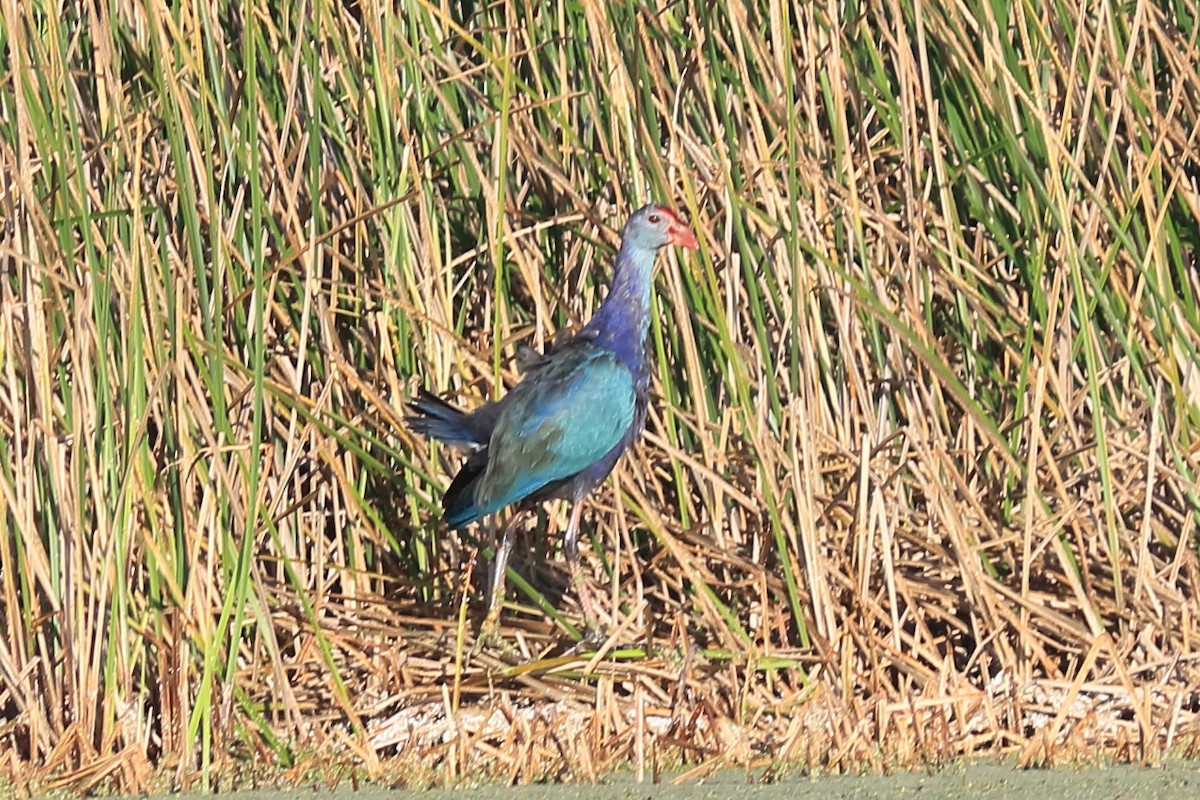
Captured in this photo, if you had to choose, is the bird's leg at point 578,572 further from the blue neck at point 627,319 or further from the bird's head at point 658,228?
the bird's head at point 658,228

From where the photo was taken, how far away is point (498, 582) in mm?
3488

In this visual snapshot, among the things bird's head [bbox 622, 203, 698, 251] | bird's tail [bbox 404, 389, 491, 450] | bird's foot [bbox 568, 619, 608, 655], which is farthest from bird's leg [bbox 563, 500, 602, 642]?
bird's head [bbox 622, 203, 698, 251]

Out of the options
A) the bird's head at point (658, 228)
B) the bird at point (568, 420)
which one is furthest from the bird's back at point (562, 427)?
the bird's head at point (658, 228)

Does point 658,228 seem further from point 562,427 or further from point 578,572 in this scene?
point 578,572

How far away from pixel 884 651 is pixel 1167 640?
492 millimetres

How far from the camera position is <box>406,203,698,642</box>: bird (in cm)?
347

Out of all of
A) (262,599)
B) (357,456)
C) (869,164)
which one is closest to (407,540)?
(357,456)

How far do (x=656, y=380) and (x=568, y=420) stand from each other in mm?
252

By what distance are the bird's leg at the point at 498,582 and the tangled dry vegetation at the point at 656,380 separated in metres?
0.05

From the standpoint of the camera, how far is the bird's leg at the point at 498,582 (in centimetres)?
342

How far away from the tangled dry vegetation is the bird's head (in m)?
0.05

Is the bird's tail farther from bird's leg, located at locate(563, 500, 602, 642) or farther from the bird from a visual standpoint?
bird's leg, located at locate(563, 500, 602, 642)

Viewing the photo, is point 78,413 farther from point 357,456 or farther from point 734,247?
point 734,247

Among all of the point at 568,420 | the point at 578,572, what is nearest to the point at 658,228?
the point at 568,420
